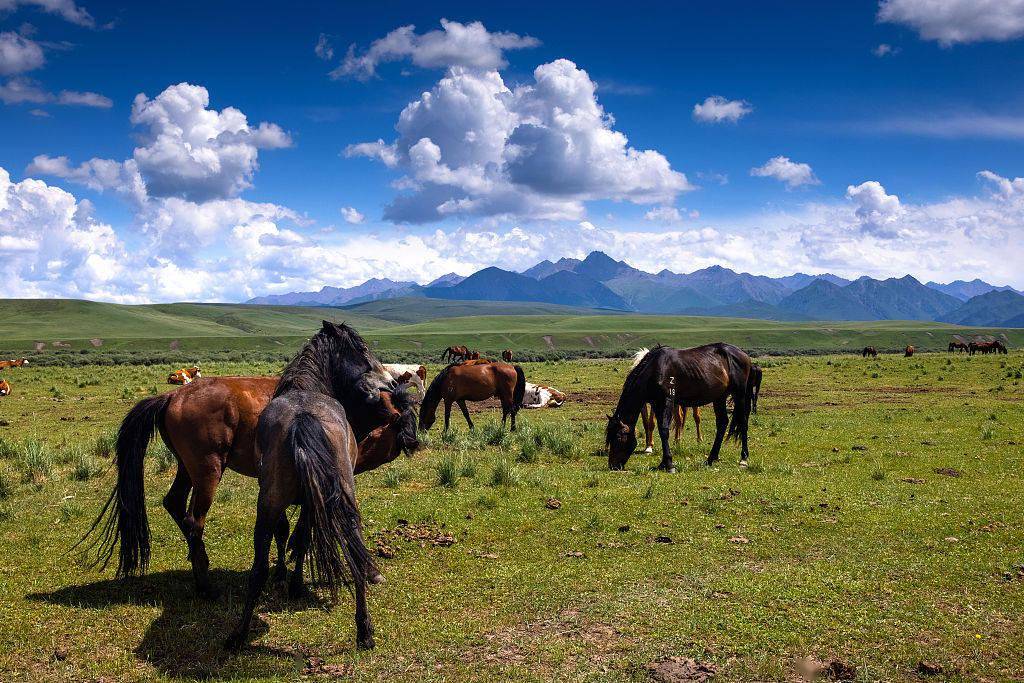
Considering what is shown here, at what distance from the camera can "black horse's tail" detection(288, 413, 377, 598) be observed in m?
6.29

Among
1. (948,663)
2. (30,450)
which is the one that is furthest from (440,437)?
(948,663)

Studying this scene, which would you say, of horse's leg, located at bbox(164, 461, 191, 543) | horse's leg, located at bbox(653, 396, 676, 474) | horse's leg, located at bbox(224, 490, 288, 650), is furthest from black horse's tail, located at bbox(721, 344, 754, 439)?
horse's leg, located at bbox(164, 461, 191, 543)

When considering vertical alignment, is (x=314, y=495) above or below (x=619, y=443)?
above

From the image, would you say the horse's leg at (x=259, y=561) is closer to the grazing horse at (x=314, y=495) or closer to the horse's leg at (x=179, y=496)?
the grazing horse at (x=314, y=495)

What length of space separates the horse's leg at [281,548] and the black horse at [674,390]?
26.6ft

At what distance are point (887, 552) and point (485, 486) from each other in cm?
702

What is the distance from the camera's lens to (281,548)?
7.57 meters

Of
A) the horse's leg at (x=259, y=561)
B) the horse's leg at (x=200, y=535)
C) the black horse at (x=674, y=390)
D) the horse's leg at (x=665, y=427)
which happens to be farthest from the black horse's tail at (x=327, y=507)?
the horse's leg at (x=665, y=427)

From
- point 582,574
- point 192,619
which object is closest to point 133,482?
point 192,619

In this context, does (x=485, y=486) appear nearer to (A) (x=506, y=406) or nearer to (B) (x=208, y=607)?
(B) (x=208, y=607)

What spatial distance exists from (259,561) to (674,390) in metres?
10.7

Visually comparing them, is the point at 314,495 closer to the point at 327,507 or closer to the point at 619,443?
the point at 327,507

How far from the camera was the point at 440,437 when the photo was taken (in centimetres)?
1872

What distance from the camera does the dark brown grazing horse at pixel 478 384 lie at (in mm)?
21234
